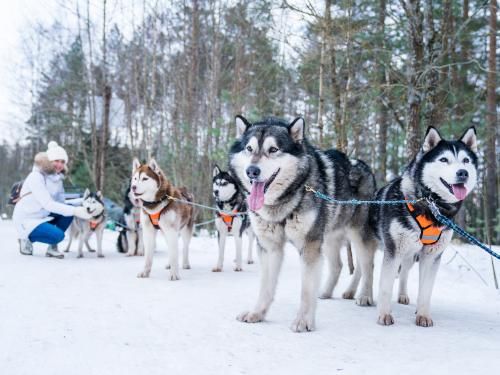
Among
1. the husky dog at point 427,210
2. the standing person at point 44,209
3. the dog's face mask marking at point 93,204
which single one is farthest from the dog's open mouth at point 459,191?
the dog's face mask marking at point 93,204

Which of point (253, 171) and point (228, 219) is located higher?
point (253, 171)

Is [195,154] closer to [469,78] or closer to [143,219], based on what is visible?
[143,219]

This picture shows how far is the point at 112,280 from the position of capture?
4.18 meters

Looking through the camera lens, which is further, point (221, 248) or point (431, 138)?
point (221, 248)

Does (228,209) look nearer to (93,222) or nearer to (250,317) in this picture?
(93,222)

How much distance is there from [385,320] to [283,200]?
3.49ft

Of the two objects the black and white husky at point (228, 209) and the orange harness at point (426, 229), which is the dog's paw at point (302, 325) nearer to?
the orange harness at point (426, 229)

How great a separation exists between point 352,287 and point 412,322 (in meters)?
0.83

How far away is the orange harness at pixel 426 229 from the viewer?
8.76ft

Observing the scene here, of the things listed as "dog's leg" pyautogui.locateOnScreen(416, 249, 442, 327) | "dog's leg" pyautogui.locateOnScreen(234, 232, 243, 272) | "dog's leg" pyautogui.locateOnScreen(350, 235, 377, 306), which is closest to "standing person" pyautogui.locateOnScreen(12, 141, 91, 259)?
"dog's leg" pyautogui.locateOnScreen(234, 232, 243, 272)

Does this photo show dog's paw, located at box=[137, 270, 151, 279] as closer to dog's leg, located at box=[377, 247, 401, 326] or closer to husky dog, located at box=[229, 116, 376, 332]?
husky dog, located at box=[229, 116, 376, 332]

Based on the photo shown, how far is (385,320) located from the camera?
2.71m

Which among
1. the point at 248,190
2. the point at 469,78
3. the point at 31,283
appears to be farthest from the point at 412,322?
the point at 469,78

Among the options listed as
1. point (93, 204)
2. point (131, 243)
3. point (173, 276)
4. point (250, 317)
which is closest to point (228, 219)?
point (173, 276)
